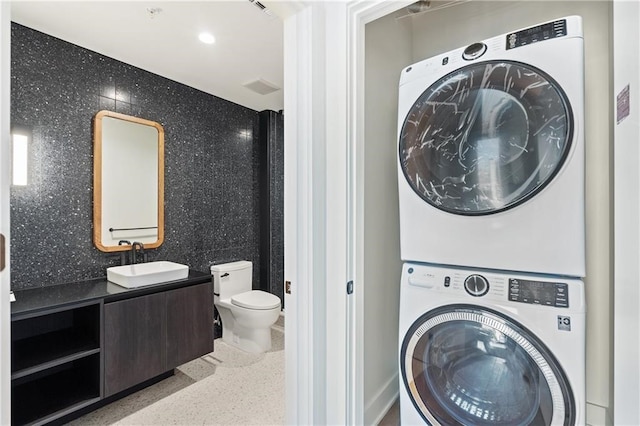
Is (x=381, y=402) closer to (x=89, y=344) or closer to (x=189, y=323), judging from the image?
(x=189, y=323)

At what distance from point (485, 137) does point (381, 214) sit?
0.64m

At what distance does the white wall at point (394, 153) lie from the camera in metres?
1.52

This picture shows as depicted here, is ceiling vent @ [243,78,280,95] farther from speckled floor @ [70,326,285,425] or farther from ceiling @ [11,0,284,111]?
speckled floor @ [70,326,285,425]

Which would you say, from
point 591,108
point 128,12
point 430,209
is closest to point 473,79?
point 430,209

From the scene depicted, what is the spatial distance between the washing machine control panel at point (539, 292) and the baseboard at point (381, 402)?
928 millimetres

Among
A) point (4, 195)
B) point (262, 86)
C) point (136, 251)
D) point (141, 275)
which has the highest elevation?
point (262, 86)

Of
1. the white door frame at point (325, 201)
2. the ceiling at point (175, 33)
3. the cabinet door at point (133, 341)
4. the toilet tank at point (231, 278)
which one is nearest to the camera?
the white door frame at point (325, 201)

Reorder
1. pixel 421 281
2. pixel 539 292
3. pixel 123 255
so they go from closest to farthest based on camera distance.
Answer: pixel 539 292
pixel 421 281
pixel 123 255

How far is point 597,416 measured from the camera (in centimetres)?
153

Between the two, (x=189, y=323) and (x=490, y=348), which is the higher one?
(x=490, y=348)

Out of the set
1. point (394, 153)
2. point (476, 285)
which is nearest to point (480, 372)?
point (476, 285)

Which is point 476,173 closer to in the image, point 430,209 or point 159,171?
point 430,209
